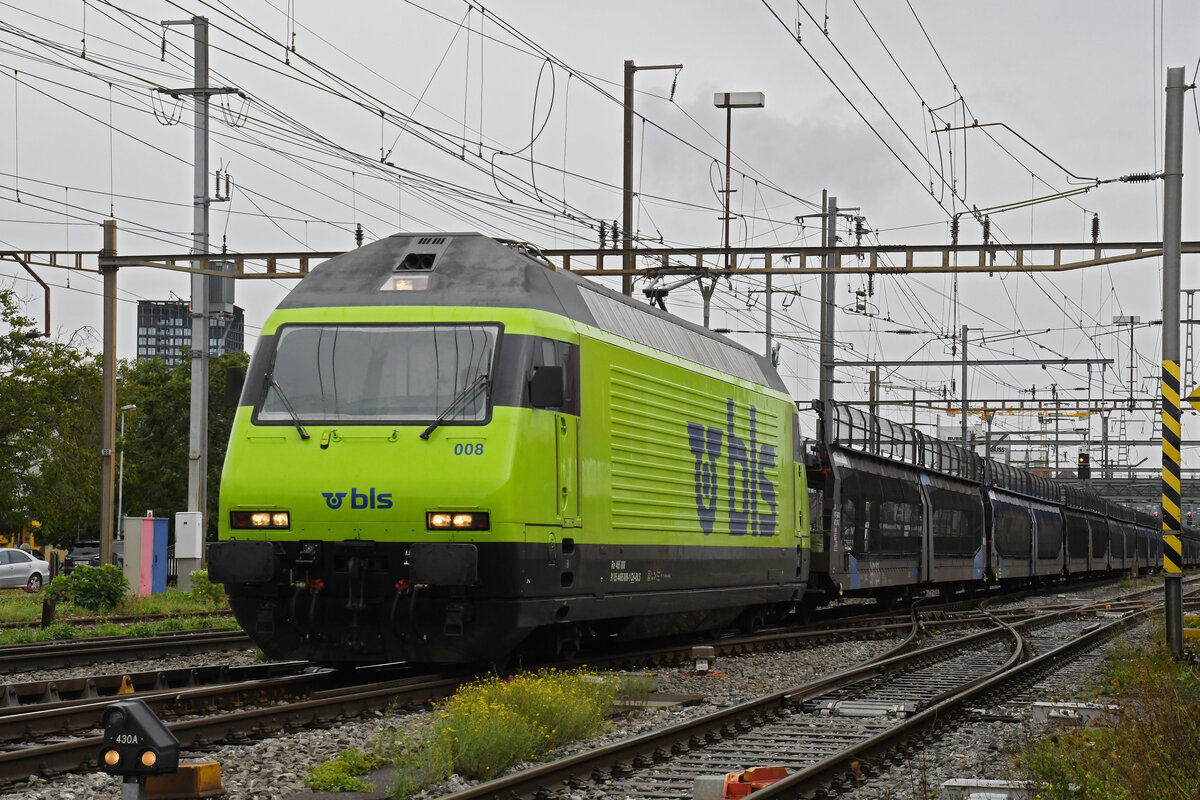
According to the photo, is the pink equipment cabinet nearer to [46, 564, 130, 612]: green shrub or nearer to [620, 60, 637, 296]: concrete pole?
[46, 564, 130, 612]: green shrub

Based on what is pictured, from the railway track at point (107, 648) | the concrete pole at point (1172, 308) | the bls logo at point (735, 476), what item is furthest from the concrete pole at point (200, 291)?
the concrete pole at point (1172, 308)

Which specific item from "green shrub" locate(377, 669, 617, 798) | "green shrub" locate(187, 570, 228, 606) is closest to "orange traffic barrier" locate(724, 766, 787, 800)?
"green shrub" locate(377, 669, 617, 798)

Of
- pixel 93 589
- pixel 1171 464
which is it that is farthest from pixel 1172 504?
pixel 93 589

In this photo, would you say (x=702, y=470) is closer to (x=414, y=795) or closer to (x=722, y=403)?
(x=722, y=403)

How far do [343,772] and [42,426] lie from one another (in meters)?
38.4

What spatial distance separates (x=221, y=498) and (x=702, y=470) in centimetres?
579

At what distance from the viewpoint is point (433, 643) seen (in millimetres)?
12445

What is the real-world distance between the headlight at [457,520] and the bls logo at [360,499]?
38 cm

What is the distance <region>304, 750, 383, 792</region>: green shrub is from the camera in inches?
331

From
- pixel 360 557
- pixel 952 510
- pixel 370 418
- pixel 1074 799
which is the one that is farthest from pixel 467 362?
pixel 952 510

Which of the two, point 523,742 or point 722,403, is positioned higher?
point 722,403

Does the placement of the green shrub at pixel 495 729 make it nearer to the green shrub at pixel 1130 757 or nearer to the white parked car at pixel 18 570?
the green shrub at pixel 1130 757

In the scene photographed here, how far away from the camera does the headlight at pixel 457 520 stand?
39.9ft

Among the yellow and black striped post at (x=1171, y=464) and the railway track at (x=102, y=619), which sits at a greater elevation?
the yellow and black striped post at (x=1171, y=464)
